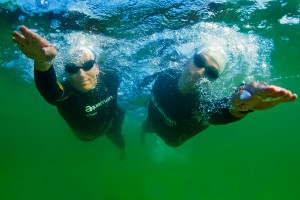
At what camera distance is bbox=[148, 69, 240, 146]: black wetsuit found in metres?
7.59

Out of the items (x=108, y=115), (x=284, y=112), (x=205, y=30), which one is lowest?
(x=284, y=112)

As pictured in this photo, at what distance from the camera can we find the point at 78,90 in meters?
7.84

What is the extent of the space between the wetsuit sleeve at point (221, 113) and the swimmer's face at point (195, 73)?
94cm

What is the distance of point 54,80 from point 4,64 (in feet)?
50.7

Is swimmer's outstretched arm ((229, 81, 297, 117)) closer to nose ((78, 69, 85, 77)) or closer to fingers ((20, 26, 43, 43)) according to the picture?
fingers ((20, 26, 43, 43))

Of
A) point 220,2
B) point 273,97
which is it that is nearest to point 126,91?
point 220,2

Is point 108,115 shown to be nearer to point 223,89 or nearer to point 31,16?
point 31,16

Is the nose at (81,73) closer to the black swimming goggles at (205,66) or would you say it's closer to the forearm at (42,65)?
the forearm at (42,65)

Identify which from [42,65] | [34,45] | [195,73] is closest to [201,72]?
[195,73]

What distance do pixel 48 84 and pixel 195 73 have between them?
3.76 m

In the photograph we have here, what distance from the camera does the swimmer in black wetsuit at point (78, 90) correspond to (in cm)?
479

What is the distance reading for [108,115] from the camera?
9336 millimetres

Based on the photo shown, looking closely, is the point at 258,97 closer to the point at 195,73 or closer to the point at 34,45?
the point at 195,73

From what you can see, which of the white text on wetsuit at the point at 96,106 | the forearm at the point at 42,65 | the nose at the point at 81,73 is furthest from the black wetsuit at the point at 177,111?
the forearm at the point at 42,65
